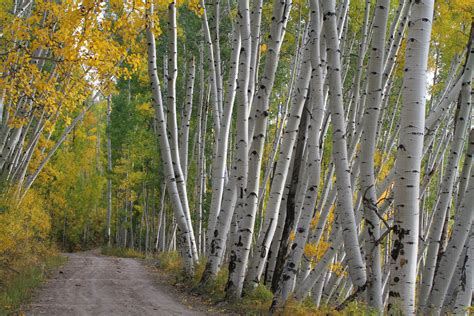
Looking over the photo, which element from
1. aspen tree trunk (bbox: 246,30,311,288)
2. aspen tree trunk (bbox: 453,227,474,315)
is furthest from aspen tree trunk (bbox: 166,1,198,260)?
aspen tree trunk (bbox: 453,227,474,315)

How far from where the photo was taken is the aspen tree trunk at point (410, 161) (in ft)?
16.4

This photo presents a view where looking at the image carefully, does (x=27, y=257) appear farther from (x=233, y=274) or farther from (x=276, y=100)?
(x=276, y=100)

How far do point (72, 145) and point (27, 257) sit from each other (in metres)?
21.9

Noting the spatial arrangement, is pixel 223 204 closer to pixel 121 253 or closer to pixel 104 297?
pixel 104 297

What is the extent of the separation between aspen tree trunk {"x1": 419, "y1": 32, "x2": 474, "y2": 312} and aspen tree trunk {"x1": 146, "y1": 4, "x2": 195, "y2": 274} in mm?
5283

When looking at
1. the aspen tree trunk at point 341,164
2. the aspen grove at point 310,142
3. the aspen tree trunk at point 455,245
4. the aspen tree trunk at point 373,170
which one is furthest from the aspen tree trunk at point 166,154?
the aspen tree trunk at point 455,245

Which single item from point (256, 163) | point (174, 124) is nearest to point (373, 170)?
point (256, 163)

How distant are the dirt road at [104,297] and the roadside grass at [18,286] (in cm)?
21

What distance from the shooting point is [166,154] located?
36.3 feet

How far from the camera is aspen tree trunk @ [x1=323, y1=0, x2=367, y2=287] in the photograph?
6.43m

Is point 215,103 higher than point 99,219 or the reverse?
higher

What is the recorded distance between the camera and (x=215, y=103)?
1276 cm

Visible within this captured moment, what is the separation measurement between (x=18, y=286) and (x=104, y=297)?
182 centimetres

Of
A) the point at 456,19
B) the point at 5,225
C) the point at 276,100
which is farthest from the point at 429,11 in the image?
the point at 276,100
